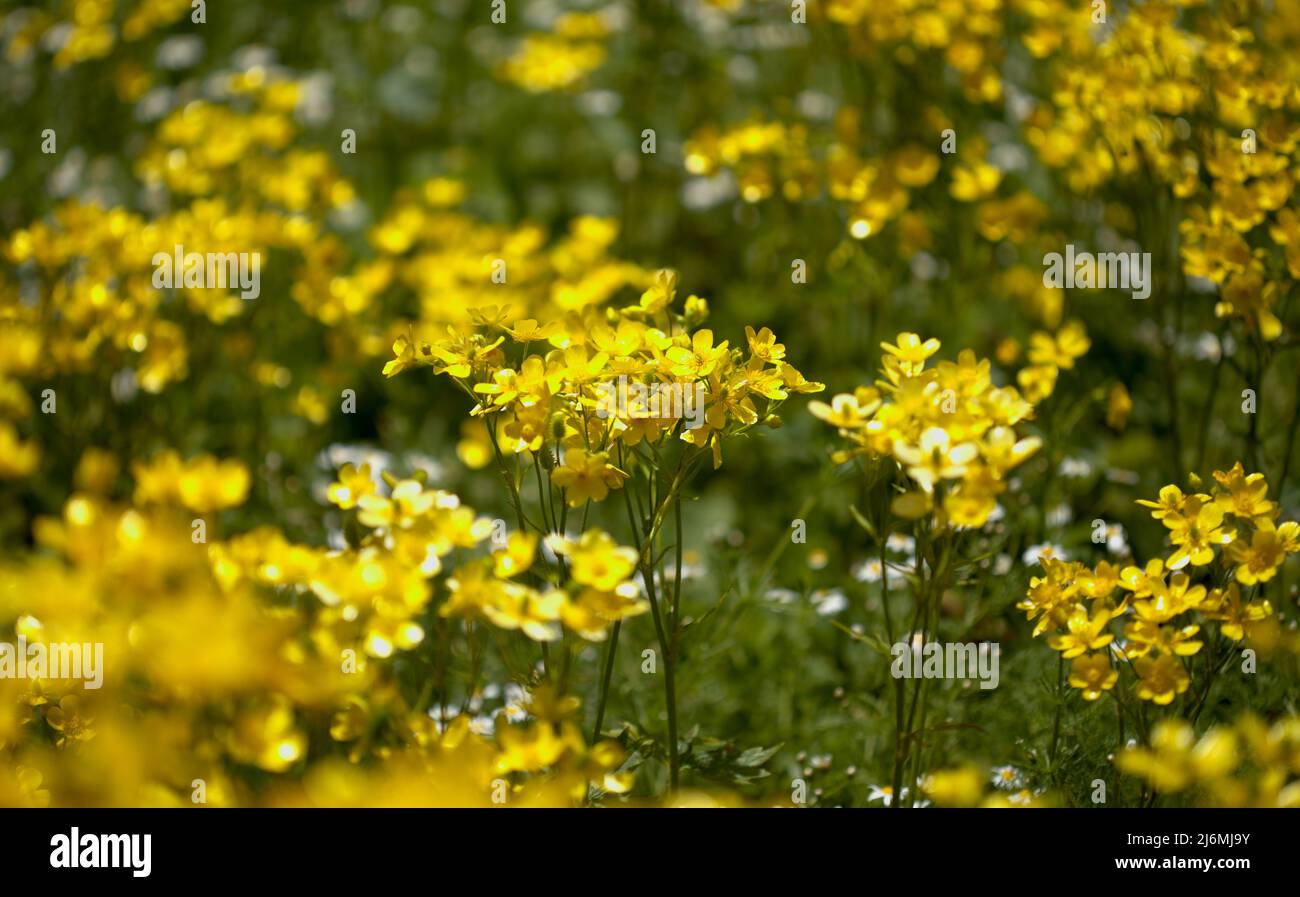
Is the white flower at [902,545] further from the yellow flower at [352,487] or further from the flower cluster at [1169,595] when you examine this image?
the yellow flower at [352,487]

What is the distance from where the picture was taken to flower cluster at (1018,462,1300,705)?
1768mm

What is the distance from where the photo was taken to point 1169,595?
179 centimetres

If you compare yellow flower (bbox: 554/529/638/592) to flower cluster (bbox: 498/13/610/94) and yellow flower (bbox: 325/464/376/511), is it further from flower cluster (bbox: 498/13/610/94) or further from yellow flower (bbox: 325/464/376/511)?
flower cluster (bbox: 498/13/610/94)

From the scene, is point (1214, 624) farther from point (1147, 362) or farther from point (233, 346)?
point (233, 346)

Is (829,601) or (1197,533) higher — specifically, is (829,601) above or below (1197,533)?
below

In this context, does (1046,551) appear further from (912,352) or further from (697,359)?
(697,359)

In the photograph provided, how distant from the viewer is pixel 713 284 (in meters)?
4.20

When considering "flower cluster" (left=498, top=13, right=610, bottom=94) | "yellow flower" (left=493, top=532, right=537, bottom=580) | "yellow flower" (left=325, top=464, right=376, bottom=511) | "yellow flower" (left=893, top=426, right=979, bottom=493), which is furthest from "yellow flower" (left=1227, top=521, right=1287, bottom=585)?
"flower cluster" (left=498, top=13, right=610, bottom=94)

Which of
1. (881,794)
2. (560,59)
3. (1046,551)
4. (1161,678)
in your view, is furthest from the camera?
(560,59)

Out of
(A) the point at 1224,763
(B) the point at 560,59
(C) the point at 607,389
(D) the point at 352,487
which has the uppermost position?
(B) the point at 560,59

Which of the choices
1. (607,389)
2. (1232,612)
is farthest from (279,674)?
(1232,612)

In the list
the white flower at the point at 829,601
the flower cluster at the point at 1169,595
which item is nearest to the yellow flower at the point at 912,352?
the flower cluster at the point at 1169,595

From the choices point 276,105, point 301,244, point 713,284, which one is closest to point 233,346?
point 301,244

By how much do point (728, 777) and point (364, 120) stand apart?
3.71m
